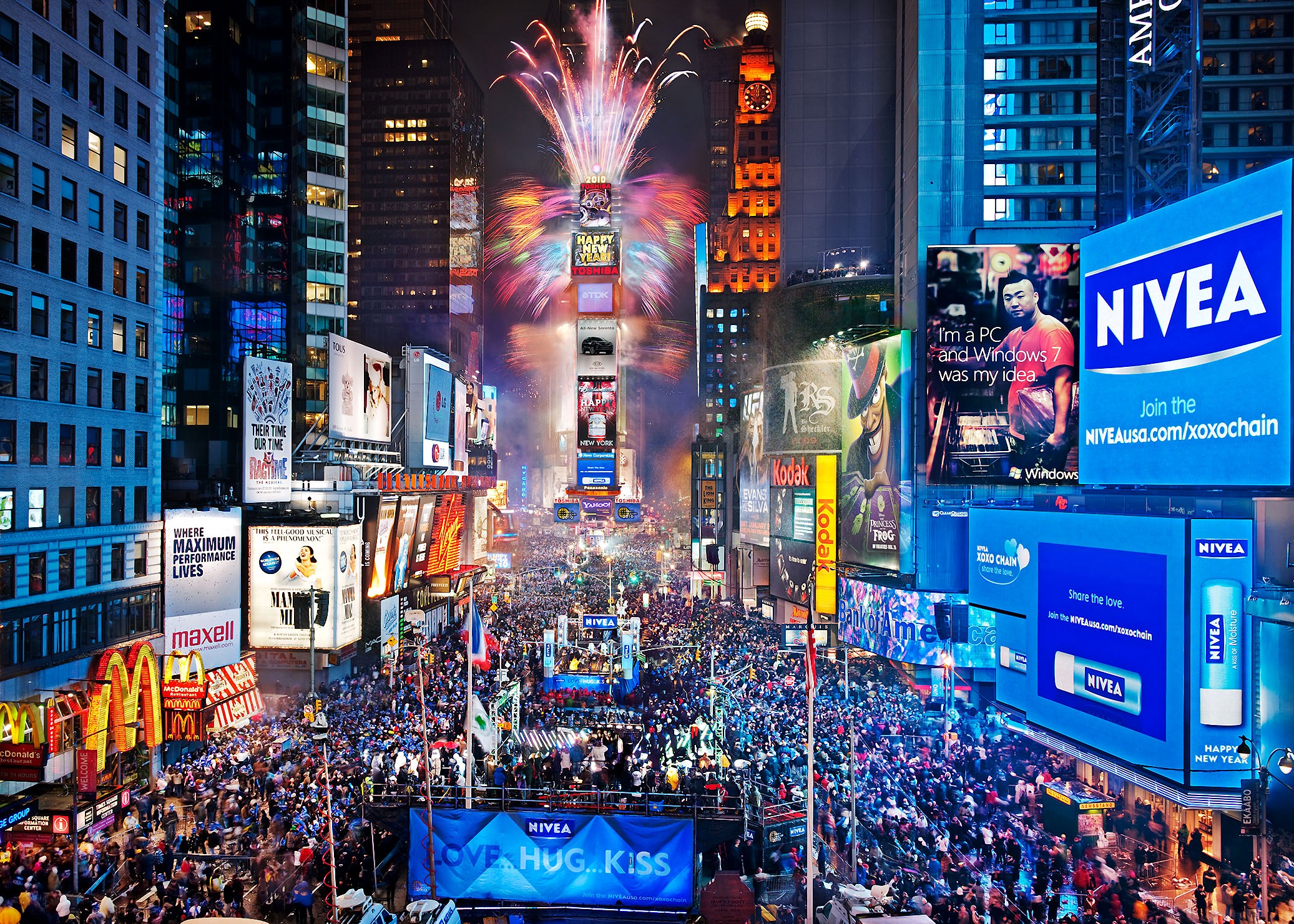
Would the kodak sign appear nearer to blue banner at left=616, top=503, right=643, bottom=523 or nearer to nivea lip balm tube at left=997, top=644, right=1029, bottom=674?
nivea lip balm tube at left=997, top=644, right=1029, bottom=674

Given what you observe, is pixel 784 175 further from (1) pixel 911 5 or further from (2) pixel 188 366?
(2) pixel 188 366

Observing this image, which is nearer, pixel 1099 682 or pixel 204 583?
pixel 1099 682

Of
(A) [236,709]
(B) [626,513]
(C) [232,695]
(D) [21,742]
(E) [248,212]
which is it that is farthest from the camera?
(E) [248,212]

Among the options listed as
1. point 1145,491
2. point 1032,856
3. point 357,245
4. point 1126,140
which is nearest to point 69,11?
point 1126,140

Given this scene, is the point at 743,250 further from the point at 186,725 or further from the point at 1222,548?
the point at 1222,548

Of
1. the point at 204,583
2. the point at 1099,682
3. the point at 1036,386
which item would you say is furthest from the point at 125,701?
the point at 1036,386

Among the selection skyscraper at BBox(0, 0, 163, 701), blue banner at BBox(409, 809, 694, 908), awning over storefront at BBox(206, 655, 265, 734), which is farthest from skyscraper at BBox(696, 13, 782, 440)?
blue banner at BBox(409, 809, 694, 908)
